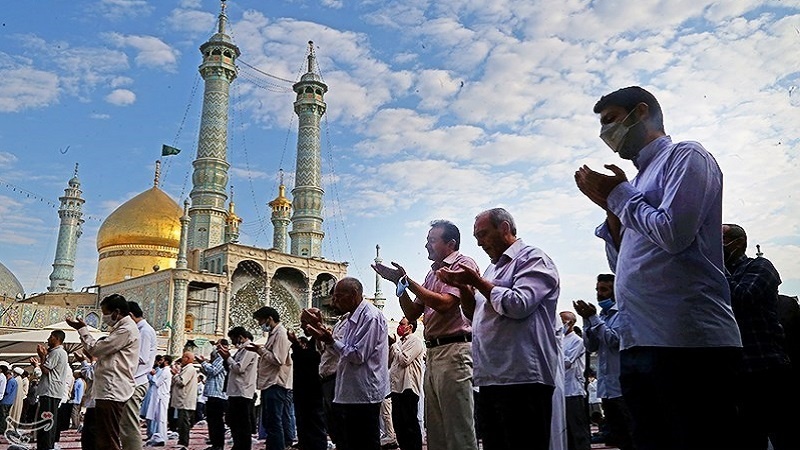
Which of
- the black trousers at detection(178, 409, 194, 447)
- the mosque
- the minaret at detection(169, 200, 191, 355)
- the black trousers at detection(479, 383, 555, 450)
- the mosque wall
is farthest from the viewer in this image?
the mosque

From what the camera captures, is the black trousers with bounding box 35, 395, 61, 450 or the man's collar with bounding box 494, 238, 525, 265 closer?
the man's collar with bounding box 494, 238, 525, 265

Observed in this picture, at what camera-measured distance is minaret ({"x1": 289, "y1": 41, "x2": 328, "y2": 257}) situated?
33312 millimetres

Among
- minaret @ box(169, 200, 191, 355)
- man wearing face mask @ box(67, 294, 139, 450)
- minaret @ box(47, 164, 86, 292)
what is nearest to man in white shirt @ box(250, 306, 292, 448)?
man wearing face mask @ box(67, 294, 139, 450)

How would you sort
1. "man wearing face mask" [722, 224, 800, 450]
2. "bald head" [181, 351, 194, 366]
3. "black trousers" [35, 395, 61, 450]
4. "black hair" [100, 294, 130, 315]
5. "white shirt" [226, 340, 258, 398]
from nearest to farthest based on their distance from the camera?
"man wearing face mask" [722, 224, 800, 450], "black hair" [100, 294, 130, 315], "white shirt" [226, 340, 258, 398], "black trousers" [35, 395, 61, 450], "bald head" [181, 351, 194, 366]

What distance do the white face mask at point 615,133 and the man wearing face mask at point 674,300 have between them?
0.42 feet

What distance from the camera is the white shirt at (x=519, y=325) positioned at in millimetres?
2820

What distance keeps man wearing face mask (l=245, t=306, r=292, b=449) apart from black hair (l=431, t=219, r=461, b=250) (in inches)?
116

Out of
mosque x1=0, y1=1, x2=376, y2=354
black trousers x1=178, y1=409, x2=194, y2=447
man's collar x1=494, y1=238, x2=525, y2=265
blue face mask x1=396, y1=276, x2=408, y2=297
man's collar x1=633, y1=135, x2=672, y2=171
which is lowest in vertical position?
A: black trousers x1=178, y1=409, x2=194, y2=447

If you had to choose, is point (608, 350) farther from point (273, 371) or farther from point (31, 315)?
point (31, 315)

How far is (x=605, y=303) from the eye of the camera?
4.93 m

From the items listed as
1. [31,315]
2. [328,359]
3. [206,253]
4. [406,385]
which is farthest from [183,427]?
[206,253]

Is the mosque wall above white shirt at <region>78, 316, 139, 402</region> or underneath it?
above

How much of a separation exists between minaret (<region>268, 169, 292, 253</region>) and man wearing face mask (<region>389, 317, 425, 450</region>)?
27.3 meters

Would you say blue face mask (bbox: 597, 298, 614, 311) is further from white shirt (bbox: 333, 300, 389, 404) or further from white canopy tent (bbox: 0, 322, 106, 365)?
white canopy tent (bbox: 0, 322, 106, 365)
